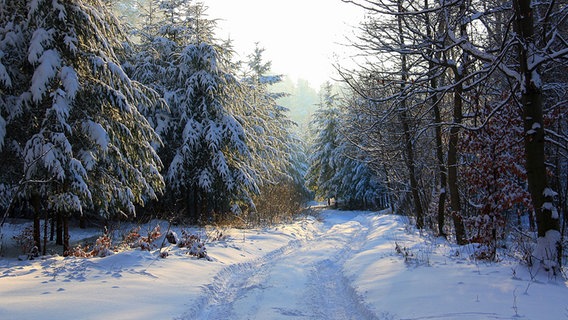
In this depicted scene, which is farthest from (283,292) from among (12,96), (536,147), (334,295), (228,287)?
(12,96)

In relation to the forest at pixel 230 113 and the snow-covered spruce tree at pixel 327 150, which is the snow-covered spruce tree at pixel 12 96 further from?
the snow-covered spruce tree at pixel 327 150

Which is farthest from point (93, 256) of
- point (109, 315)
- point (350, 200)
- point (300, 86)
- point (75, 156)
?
point (300, 86)

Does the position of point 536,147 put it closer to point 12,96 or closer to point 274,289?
point 274,289

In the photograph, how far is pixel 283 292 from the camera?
6.55m

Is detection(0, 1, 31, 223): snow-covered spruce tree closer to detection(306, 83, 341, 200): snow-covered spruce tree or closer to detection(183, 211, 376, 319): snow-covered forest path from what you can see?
detection(183, 211, 376, 319): snow-covered forest path

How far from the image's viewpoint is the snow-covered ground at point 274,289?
455 centimetres

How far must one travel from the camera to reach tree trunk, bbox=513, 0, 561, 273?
17.0ft

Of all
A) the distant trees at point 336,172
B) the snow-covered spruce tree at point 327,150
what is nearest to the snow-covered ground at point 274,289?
the distant trees at point 336,172

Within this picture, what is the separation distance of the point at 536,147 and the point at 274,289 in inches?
183

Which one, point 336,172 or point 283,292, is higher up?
point 336,172

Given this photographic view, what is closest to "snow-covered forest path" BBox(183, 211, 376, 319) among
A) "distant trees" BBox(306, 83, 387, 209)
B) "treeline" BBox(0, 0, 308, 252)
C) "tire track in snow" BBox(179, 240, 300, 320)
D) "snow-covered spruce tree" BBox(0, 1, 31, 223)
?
"tire track in snow" BBox(179, 240, 300, 320)

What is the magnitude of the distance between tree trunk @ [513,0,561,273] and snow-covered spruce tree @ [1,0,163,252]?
8.64m

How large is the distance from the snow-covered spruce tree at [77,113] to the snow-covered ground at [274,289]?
2.15 metres

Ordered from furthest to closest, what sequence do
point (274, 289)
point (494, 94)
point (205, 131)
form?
point (205, 131), point (494, 94), point (274, 289)
